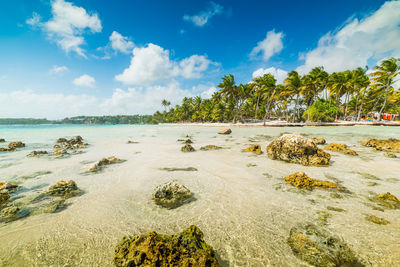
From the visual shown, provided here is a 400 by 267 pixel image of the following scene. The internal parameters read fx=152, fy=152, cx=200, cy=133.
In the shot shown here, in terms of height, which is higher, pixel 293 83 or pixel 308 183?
pixel 293 83

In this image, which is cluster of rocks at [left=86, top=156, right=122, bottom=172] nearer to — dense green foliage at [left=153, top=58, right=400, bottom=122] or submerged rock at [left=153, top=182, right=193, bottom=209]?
submerged rock at [left=153, top=182, right=193, bottom=209]

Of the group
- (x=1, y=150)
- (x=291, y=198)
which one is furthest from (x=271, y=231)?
(x=1, y=150)

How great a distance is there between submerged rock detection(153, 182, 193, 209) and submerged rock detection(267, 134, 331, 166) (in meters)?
5.53

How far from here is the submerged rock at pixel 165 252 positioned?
2.02m

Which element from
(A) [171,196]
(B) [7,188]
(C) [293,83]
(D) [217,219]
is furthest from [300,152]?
(C) [293,83]

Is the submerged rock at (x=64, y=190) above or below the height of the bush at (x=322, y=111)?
below

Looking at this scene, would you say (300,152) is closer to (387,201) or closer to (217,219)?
(387,201)

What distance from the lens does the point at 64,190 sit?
4.62m

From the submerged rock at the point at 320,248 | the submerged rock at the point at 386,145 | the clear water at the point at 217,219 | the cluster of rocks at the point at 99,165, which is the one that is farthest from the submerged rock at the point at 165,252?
the submerged rock at the point at 386,145

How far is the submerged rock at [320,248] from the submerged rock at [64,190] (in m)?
5.74

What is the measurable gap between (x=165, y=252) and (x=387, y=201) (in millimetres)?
5238

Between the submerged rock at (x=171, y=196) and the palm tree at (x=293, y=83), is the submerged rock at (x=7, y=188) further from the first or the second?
the palm tree at (x=293, y=83)

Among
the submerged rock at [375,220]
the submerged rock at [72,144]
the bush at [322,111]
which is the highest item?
the bush at [322,111]

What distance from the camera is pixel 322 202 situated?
380 cm
